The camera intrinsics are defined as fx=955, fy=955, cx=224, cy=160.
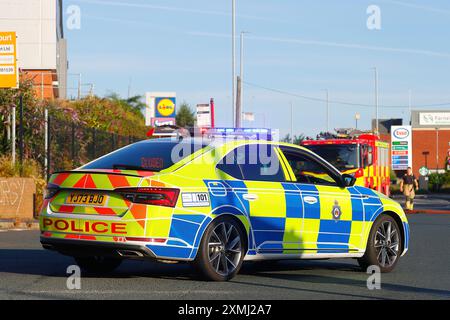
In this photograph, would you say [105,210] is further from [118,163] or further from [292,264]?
[292,264]

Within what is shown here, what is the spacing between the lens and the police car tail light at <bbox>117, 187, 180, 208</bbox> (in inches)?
381

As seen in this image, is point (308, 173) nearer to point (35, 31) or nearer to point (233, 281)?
point (233, 281)

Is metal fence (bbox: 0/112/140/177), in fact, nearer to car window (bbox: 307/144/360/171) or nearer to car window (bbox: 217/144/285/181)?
car window (bbox: 307/144/360/171)

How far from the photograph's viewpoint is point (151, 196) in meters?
9.70

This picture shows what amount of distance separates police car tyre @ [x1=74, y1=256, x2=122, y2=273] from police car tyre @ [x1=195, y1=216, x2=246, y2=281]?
1428 millimetres

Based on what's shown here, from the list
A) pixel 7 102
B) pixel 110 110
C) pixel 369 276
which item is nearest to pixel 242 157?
pixel 369 276

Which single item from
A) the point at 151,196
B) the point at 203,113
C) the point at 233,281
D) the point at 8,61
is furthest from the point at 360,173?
the point at 151,196

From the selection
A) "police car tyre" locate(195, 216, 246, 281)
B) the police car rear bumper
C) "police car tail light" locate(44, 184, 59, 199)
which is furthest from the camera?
"police car tail light" locate(44, 184, 59, 199)

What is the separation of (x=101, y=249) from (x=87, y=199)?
1.77ft

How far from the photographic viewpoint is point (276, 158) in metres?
11.2

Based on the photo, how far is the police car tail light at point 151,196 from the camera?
9.69 meters

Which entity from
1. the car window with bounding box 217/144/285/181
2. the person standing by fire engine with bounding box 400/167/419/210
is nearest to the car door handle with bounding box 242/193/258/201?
the car window with bounding box 217/144/285/181

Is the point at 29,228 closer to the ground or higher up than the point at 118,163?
closer to the ground
